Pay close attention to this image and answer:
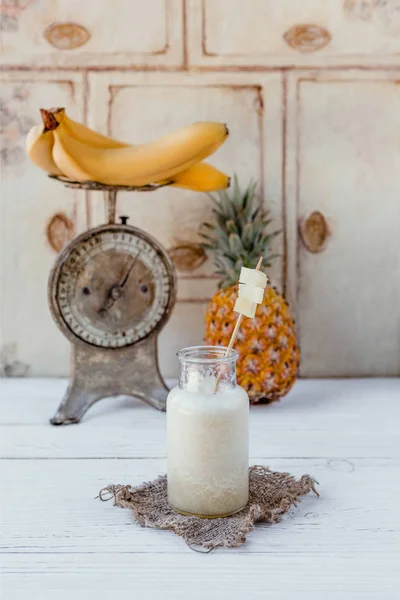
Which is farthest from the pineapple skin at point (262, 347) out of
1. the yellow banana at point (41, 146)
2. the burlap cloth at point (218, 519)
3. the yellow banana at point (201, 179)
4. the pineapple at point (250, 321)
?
the yellow banana at point (41, 146)

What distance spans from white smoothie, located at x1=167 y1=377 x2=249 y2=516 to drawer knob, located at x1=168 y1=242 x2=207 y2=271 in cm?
80

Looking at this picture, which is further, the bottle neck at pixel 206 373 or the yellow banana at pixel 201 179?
the yellow banana at pixel 201 179

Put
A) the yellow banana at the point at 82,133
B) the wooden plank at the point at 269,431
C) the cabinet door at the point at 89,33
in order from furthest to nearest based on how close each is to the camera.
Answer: the cabinet door at the point at 89,33 < the yellow banana at the point at 82,133 < the wooden plank at the point at 269,431

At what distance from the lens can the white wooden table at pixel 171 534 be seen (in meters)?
0.73

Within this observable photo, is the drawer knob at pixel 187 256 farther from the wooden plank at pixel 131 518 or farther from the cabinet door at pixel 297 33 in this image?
the wooden plank at pixel 131 518

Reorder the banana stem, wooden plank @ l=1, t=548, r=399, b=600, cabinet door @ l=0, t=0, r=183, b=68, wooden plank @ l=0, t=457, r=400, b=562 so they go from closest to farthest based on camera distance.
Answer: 1. wooden plank @ l=1, t=548, r=399, b=600
2. wooden plank @ l=0, t=457, r=400, b=562
3. the banana stem
4. cabinet door @ l=0, t=0, r=183, b=68

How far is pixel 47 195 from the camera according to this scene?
5.46 feet

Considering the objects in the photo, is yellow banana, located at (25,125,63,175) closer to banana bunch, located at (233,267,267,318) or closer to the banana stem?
the banana stem

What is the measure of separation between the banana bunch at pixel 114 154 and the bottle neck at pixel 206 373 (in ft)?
1.80

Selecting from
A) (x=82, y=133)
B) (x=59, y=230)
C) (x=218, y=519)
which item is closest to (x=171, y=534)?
(x=218, y=519)

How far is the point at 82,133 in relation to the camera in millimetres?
1373

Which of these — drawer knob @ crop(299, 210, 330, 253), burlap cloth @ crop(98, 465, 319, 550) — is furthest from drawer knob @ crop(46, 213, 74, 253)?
burlap cloth @ crop(98, 465, 319, 550)

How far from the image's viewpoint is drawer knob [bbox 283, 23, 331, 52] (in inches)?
64.1

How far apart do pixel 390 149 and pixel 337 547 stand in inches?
44.8
